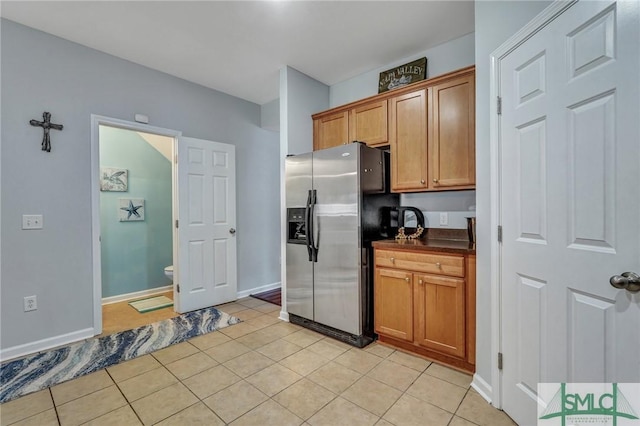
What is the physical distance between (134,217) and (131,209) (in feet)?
0.39

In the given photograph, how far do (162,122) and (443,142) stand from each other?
2963 mm

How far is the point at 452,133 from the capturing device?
7.99 ft

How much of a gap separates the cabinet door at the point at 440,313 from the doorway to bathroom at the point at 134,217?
2937 mm

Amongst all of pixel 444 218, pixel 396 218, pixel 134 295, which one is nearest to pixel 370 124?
pixel 396 218

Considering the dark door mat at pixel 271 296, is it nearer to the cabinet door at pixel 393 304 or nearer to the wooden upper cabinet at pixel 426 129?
the cabinet door at pixel 393 304

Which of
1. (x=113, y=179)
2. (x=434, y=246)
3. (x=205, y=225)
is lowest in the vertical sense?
(x=434, y=246)

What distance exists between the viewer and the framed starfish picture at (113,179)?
12.7ft

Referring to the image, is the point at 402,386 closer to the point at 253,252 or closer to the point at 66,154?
the point at 253,252

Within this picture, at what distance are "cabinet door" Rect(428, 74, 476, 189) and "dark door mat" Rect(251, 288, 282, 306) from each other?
2.45 meters

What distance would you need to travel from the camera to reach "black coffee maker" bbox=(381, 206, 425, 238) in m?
2.83

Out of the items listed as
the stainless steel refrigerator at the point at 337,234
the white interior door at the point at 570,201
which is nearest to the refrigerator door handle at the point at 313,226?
the stainless steel refrigerator at the point at 337,234

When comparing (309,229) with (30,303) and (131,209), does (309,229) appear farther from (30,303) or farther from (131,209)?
(131,209)

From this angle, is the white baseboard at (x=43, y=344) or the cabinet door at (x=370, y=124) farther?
the cabinet door at (x=370, y=124)

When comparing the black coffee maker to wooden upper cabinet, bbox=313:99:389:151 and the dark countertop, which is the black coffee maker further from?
wooden upper cabinet, bbox=313:99:389:151
